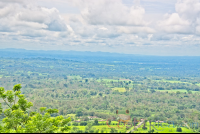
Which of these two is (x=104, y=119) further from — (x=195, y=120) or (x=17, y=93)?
(x=17, y=93)

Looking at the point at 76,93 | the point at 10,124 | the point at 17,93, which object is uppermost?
the point at 17,93

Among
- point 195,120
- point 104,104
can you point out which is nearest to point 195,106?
point 195,120

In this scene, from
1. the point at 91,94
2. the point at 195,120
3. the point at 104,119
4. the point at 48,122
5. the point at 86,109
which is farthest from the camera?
the point at 91,94

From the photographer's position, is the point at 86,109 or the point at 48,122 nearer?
the point at 48,122

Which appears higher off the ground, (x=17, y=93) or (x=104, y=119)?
(x=17, y=93)

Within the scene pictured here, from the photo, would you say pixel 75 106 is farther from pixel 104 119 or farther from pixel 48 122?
pixel 48 122

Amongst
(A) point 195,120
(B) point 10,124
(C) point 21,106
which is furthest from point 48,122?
(A) point 195,120

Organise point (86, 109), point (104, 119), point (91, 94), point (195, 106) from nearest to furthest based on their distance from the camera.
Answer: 1. point (104, 119)
2. point (86, 109)
3. point (195, 106)
4. point (91, 94)

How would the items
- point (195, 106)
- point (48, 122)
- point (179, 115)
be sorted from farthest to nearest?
point (195, 106)
point (179, 115)
point (48, 122)

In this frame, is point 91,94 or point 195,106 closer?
point 195,106
